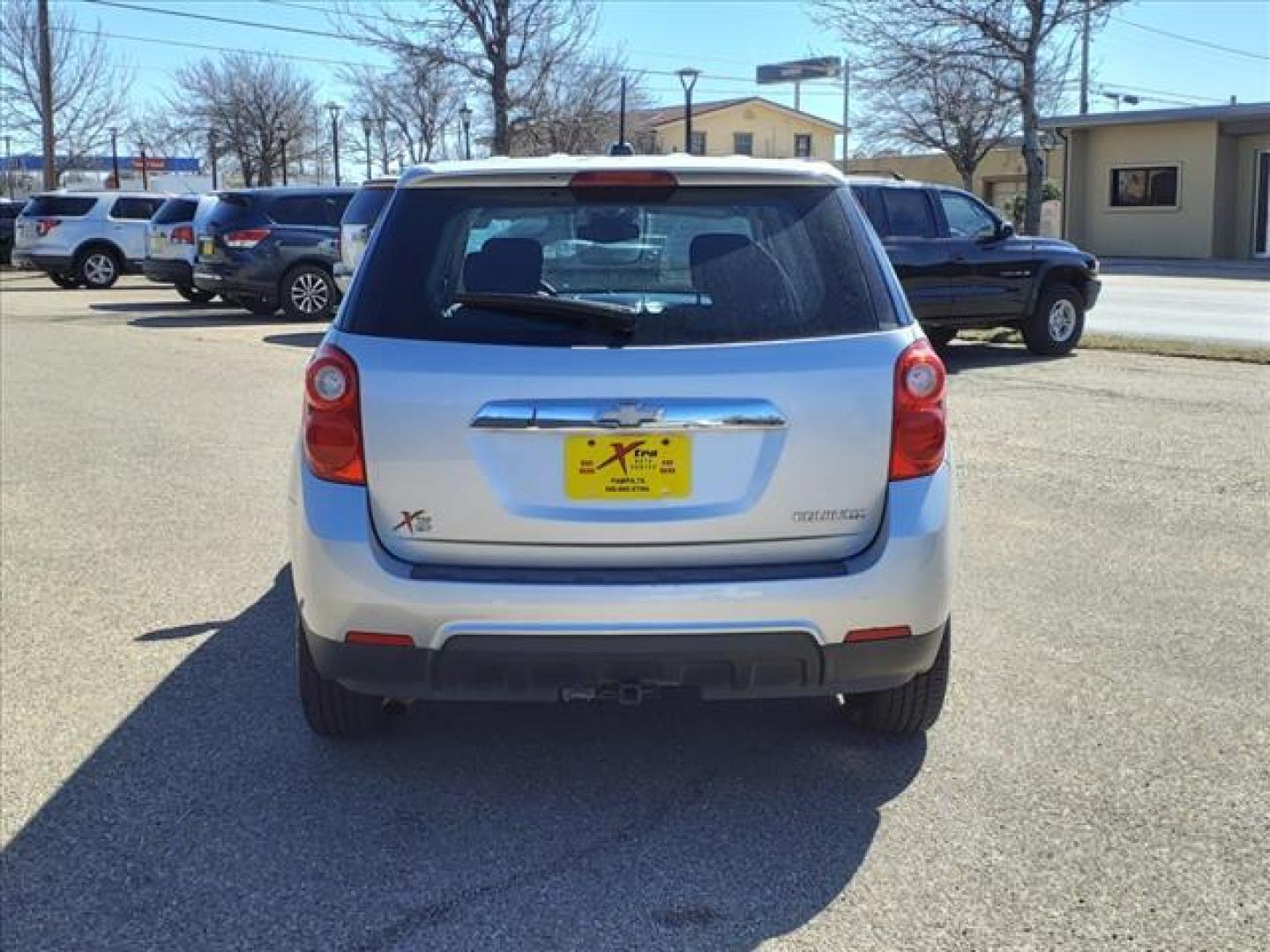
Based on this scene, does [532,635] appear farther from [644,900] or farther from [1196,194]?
[1196,194]

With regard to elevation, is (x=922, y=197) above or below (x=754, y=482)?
above

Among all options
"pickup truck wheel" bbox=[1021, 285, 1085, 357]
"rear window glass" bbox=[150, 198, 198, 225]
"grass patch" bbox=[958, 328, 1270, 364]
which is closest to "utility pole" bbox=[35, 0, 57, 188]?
"rear window glass" bbox=[150, 198, 198, 225]

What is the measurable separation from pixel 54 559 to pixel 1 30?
143 feet

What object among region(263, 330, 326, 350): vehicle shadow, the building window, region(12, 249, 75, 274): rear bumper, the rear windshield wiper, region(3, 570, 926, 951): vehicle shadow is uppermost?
the building window

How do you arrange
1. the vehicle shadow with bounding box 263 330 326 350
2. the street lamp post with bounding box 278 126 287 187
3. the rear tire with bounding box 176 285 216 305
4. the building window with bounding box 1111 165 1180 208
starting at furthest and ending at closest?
the street lamp post with bounding box 278 126 287 187 → the building window with bounding box 1111 165 1180 208 → the rear tire with bounding box 176 285 216 305 → the vehicle shadow with bounding box 263 330 326 350

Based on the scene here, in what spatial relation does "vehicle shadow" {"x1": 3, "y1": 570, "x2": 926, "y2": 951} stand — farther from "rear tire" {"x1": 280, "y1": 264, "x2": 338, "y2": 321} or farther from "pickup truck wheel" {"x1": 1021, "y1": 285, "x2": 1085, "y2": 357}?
"rear tire" {"x1": 280, "y1": 264, "x2": 338, "y2": 321}

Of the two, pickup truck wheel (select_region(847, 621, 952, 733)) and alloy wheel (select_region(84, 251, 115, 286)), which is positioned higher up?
alloy wheel (select_region(84, 251, 115, 286))

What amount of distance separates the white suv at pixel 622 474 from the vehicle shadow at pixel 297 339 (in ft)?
39.5

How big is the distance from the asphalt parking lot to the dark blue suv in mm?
12256

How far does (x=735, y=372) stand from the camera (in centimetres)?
323

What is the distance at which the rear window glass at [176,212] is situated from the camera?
21172mm

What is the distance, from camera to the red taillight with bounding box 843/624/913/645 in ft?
10.8

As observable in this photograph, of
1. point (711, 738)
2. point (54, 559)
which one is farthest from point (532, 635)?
point (54, 559)

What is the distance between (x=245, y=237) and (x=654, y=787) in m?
16.0
